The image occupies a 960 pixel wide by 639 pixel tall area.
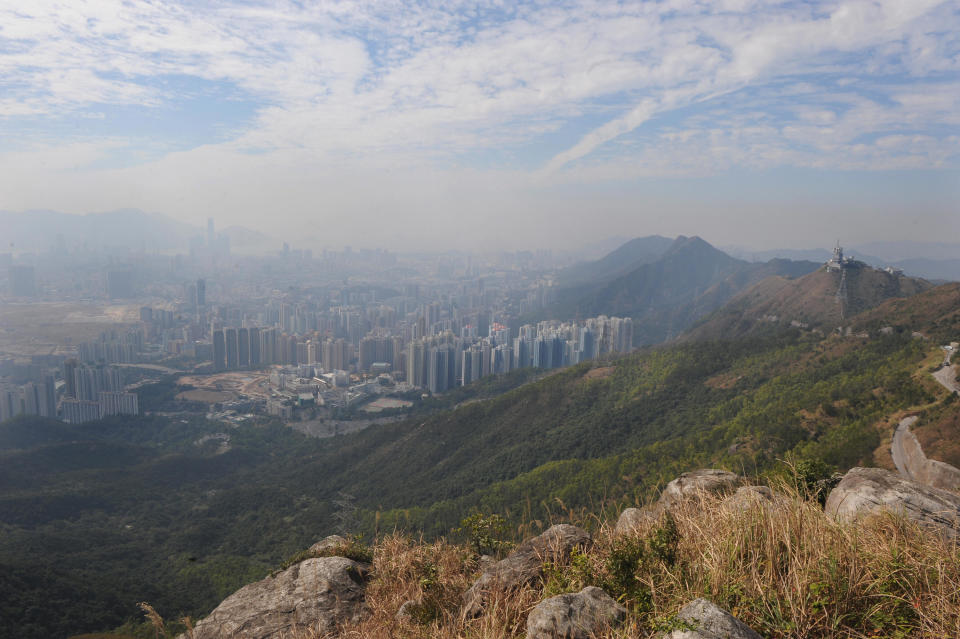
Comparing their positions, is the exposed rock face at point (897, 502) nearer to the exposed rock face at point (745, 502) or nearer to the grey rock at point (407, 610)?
the exposed rock face at point (745, 502)

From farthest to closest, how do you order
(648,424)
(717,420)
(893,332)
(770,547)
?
(648,424)
(893,332)
(717,420)
(770,547)

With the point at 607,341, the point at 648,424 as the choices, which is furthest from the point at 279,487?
the point at 607,341

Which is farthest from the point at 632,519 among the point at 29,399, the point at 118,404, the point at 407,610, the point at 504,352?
the point at 504,352

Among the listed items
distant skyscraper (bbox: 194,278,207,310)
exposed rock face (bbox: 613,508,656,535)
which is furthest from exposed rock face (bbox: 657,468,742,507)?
distant skyscraper (bbox: 194,278,207,310)

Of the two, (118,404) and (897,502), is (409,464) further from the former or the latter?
(118,404)

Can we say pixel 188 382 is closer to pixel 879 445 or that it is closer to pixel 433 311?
pixel 433 311

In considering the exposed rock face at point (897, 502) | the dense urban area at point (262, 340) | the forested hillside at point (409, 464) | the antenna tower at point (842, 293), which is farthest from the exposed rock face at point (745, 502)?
the dense urban area at point (262, 340)
